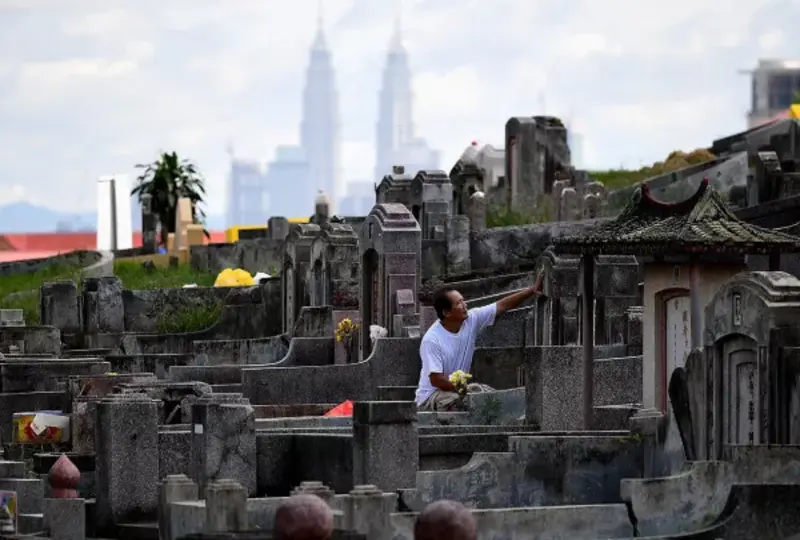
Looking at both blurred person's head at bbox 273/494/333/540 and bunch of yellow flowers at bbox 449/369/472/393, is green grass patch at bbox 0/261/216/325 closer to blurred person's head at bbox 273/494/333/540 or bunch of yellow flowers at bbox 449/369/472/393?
bunch of yellow flowers at bbox 449/369/472/393

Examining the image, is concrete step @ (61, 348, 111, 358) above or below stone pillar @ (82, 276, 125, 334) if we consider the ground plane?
below

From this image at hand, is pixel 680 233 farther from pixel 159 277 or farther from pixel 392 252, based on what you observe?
pixel 159 277

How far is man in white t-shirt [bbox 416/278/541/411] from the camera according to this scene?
97.5ft

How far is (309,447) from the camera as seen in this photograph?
89.1 ft

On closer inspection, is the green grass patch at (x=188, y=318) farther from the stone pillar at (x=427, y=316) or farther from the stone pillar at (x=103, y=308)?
the stone pillar at (x=427, y=316)

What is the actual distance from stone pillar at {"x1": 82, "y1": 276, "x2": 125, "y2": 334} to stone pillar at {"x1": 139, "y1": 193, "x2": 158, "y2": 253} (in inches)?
735

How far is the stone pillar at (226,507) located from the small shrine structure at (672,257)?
268 inches

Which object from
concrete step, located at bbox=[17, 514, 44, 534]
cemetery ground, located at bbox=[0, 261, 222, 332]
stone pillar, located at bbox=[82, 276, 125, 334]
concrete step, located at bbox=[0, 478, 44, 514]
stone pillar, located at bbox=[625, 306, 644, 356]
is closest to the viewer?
concrete step, located at bbox=[17, 514, 44, 534]

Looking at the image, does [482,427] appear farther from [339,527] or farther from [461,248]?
[461,248]

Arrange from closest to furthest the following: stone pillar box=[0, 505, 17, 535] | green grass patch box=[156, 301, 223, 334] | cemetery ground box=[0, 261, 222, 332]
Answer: stone pillar box=[0, 505, 17, 535] < green grass patch box=[156, 301, 223, 334] < cemetery ground box=[0, 261, 222, 332]

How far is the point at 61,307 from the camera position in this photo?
52.3 m

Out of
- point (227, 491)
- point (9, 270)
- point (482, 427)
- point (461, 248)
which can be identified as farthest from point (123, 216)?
point (227, 491)

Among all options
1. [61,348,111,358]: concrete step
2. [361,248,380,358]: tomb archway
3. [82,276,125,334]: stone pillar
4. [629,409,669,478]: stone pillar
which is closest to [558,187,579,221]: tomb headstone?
[82,276,125,334]: stone pillar

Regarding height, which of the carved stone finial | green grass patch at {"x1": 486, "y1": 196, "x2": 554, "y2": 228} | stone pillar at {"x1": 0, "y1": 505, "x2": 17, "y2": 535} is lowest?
stone pillar at {"x1": 0, "y1": 505, "x2": 17, "y2": 535}
